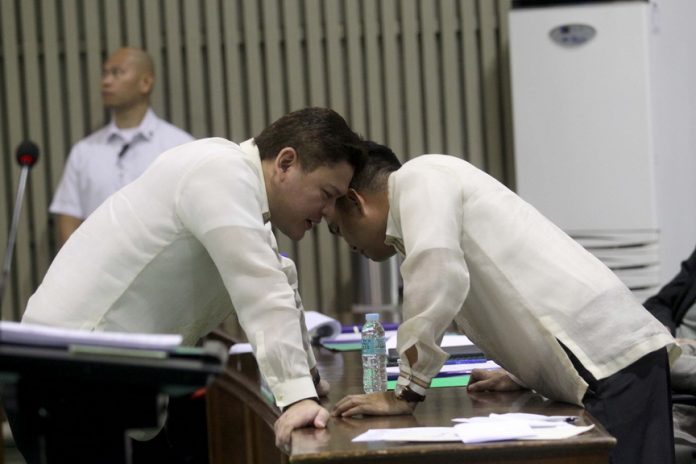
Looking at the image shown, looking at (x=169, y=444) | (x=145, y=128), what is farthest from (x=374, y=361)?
(x=145, y=128)

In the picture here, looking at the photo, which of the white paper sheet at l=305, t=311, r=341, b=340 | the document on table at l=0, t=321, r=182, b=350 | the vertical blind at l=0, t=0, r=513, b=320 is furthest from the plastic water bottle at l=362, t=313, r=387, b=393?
the vertical blind at l=0, t=0, r=513, b=320

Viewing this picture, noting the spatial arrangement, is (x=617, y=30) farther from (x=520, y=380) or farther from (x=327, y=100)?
(x=520, y=380)

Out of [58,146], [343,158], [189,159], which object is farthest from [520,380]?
[58,146]

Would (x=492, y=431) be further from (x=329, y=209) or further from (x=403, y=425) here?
(x=329, y=209)

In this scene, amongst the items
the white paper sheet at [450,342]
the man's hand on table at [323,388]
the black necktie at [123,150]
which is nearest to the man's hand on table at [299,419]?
the man's hand on table at [323,388]

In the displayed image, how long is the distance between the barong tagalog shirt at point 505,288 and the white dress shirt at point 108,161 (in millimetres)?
3756

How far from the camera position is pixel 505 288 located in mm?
2508

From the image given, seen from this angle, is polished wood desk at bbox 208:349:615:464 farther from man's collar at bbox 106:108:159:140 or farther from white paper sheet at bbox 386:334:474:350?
man's collar at bbox 106:108:159:140

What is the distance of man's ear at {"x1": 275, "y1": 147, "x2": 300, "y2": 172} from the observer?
2637 millimetres

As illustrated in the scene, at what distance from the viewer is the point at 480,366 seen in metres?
2.99

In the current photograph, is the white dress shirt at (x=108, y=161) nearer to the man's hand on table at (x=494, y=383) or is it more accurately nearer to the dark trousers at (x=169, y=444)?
the dark trousers at (x=169, y=444)

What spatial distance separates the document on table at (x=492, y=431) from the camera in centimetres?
206

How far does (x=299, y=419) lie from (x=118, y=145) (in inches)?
165

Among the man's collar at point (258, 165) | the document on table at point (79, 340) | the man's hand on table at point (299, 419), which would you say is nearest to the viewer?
the document on table at point (79, 340)
